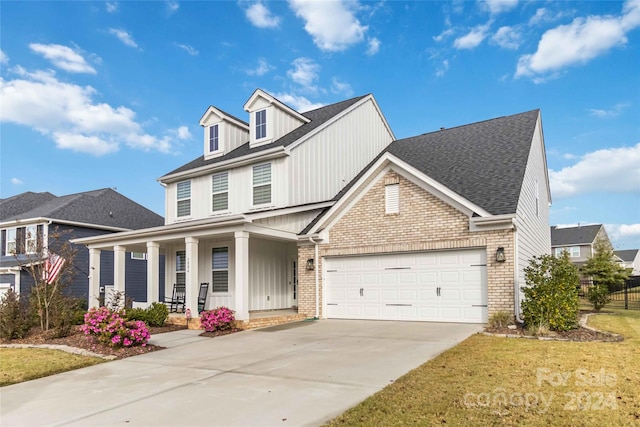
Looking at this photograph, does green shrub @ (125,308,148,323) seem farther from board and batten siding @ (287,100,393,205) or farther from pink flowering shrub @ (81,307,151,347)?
board and batten siding @ (287,100,393,205)

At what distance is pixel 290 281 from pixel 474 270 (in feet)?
25.3

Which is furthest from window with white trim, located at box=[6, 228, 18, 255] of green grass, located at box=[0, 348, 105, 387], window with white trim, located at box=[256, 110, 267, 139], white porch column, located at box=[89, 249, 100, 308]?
green grass, located at box=[0, 348, 105, 387]

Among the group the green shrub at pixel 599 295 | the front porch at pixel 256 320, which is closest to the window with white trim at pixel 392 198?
the front porch at pixel 256 320

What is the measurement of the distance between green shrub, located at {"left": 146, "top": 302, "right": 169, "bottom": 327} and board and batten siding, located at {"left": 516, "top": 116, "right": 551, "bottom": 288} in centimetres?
1020

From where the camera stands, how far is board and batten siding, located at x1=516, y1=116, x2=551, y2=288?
12622 mm

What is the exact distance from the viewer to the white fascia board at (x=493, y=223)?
38.0 feet

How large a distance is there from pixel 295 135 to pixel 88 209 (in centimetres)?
1428

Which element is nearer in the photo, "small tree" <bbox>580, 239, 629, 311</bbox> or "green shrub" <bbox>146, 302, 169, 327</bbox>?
"green shrub" <bbox>146, 302, 169, 327</bbox>

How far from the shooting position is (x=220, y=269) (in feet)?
55.5

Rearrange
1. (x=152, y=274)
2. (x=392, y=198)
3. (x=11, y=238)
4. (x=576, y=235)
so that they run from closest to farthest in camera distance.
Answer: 1. (x=392, y=198)
2. (x=152, y=274)
3. (x=11, y=238)
4. (x=576, y=235)

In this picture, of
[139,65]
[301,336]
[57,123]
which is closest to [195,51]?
[139,65]

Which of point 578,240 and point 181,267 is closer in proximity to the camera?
point 181,267

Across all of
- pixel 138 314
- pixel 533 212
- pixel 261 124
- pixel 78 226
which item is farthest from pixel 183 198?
pixel 533 212

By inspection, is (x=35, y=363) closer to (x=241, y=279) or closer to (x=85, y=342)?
(x=85, y=342)
